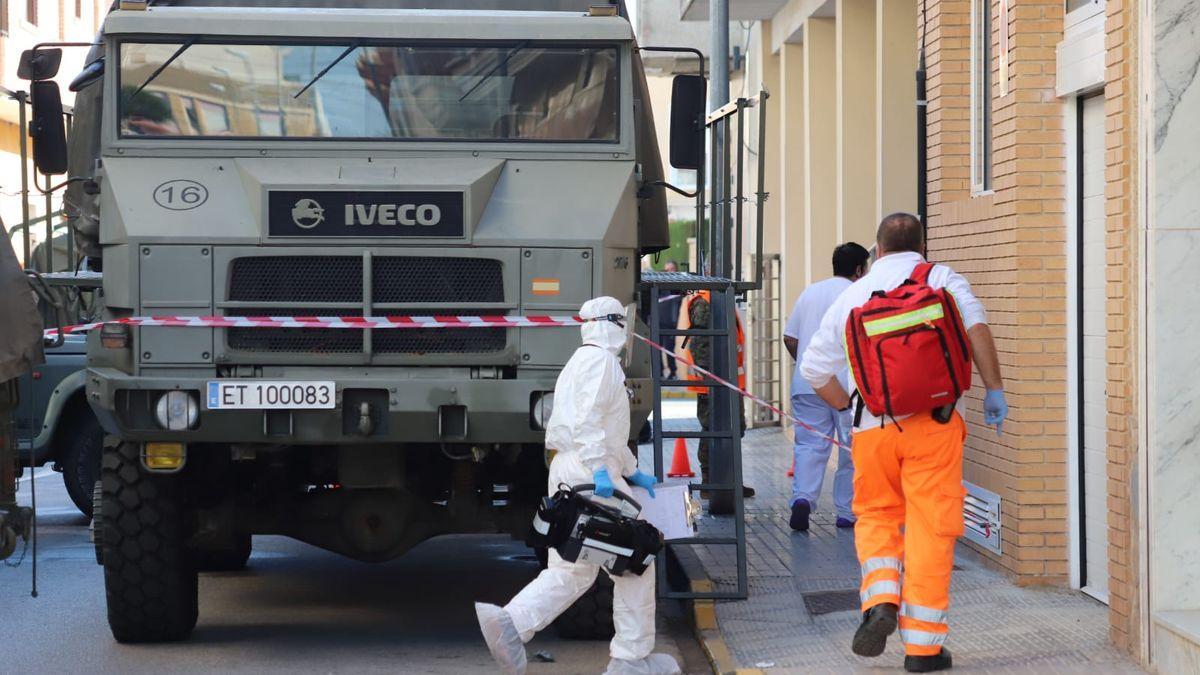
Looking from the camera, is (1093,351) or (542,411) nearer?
(542,411)

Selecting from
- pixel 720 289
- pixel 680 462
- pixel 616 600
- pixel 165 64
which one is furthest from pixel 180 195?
pixel 680 462

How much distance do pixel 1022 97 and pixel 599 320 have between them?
2.91 meters

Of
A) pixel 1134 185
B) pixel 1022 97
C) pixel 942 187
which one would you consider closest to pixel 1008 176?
pixel 1022 97

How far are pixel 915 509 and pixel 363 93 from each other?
3366mm

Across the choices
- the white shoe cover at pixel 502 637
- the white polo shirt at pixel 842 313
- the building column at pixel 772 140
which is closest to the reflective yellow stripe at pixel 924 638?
the white polo shirt at pixel 842 313

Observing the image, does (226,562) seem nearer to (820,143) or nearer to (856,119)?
(856,119)

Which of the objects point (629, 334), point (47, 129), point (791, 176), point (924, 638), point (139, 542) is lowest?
point (924, 638)

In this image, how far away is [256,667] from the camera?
7.97m

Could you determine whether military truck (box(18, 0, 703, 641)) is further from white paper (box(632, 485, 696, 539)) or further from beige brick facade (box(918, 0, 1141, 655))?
beige brick facade (box(918, 0, 1141, 655))

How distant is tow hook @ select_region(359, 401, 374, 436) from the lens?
7.81m

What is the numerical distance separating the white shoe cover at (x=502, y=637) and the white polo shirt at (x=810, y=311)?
13.6 feet

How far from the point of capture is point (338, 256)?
8.07m

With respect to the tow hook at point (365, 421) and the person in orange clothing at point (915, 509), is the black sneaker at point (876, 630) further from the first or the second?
the tow hook at point (365, 421)

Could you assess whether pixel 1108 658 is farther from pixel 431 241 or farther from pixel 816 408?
pixel 816 408
